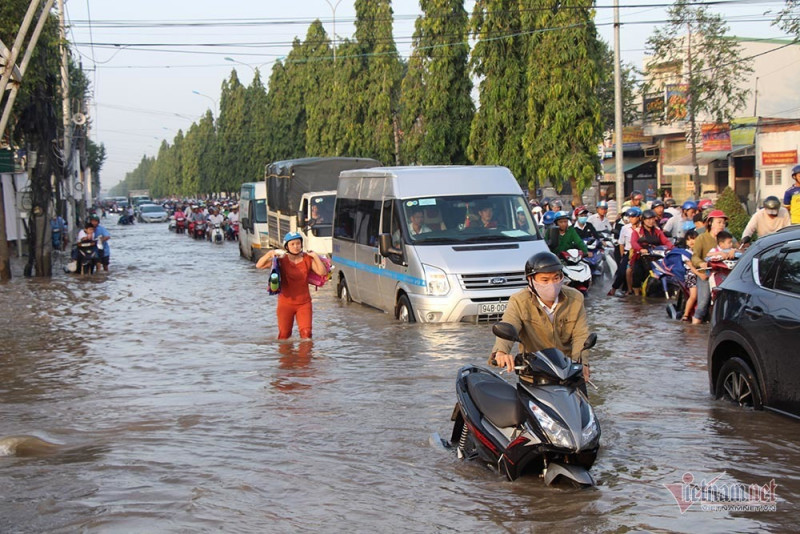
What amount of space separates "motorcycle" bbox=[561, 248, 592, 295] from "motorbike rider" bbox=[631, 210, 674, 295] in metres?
1.27

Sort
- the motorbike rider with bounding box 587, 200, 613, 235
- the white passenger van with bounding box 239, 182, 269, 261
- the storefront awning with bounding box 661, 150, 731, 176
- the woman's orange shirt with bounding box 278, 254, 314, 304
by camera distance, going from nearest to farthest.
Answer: the woman's orange shirt with bounding box 278, 254, 314, 304
the motorbike rider with bounding box 587, 200, 613, 235
the white passenger van with bounding box 239, 182, 269, 261
the storefront awning with bounding box 661, 150, 731, 176

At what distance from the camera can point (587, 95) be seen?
35.8 metres

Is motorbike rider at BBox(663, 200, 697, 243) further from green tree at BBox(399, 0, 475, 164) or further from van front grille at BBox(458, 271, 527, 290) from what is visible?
green tree at BBox(399, 0, 475, 164)

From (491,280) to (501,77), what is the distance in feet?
84.6

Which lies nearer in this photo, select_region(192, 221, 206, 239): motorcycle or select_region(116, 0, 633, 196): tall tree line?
select_region(116, 0, 633, 196): tall tree line

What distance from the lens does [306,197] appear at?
26.5 meters

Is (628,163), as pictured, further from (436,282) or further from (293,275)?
(293,275)

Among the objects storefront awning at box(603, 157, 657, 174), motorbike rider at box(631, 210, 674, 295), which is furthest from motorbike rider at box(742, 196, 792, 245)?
storefront awning at box(603, 157, 657, 174)

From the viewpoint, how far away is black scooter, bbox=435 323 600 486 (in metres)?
6.03

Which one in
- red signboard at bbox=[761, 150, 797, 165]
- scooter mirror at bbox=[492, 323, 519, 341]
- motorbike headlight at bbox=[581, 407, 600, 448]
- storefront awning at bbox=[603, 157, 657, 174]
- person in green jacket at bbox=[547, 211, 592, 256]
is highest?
storefront awning at bbox=[603, 157, 657, 174]

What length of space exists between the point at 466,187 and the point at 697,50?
96.8ft

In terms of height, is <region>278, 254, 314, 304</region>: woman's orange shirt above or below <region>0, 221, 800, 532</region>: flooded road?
above

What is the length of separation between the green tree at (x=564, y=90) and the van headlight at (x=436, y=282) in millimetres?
22143

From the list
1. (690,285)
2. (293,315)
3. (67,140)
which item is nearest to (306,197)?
(690,285)
